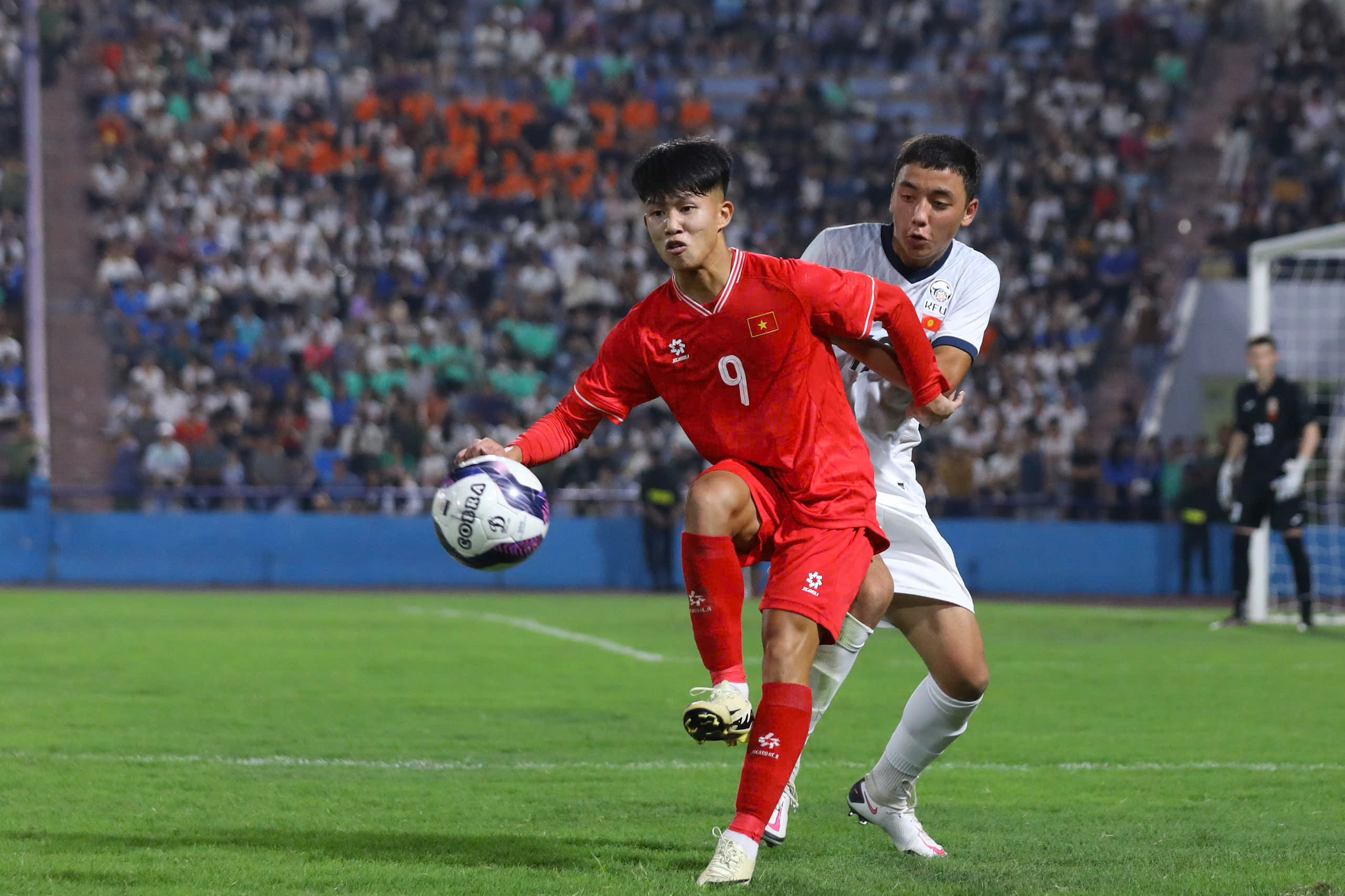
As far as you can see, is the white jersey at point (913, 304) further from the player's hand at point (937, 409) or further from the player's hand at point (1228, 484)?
the player's hand at point (1228, 484)

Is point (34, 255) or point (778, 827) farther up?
point (34, 255)

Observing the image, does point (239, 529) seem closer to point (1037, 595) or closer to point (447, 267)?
point (447, 267)

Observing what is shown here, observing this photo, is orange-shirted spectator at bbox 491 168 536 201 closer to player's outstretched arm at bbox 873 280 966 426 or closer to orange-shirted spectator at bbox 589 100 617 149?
orange-shirted spectator at bbox 589 100 617 149

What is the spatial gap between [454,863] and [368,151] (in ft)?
70.4

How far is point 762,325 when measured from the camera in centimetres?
471

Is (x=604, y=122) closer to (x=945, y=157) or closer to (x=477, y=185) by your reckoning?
(x=477, y=185)

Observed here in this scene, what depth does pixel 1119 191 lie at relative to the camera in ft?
79.6

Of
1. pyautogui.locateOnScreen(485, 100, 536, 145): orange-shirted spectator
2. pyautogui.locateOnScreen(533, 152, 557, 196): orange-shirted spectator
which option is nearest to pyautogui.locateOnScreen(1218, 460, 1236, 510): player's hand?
pyautogui.locateOnScreen(533, 152, 557, 196): orange-shirted spectator

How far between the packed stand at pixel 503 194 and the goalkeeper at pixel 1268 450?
5.25 metres

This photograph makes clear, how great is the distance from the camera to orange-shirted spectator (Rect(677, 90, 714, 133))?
85.2ft

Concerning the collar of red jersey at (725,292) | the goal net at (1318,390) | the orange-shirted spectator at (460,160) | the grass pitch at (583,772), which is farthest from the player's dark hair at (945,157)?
the orange-shirted spectator at (460,160)

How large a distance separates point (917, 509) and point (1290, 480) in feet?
30.7

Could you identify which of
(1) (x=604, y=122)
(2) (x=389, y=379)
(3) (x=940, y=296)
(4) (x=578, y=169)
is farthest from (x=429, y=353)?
(3) (x=940, y=296)

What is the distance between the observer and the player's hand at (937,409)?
188 inches
